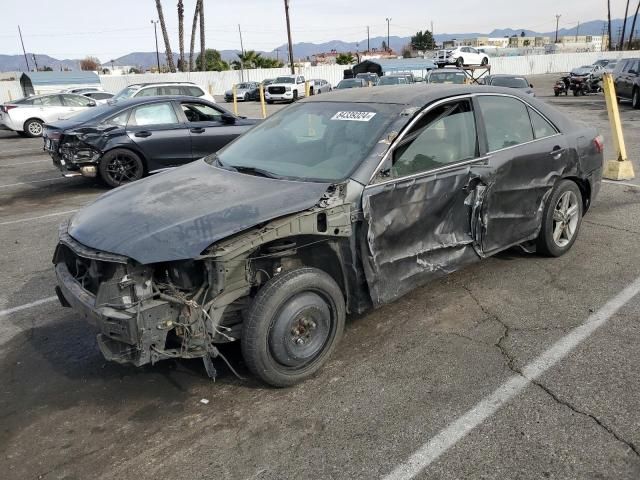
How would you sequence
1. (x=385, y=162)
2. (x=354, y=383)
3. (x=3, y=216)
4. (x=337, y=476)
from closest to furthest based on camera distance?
1. (x=337, y=476)
2. (x=354, y=383)
3. (x=385, y=162)
4. (x=3, y=216)

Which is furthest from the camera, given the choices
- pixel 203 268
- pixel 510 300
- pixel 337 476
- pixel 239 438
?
pixel 510 300

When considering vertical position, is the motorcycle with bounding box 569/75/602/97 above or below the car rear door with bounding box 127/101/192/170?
below

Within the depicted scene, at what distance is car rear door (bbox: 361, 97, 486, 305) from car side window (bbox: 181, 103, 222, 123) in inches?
256

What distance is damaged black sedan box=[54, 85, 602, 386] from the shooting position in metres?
2.94

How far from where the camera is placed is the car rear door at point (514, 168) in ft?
13.9

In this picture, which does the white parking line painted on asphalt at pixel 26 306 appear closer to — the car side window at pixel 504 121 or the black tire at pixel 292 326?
the black tire at pixel 292 326

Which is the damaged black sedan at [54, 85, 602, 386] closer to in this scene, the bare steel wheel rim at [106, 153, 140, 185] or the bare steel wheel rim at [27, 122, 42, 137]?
the bare steel wheel rim at [106, 153, 140, 185]

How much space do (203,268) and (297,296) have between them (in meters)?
0.56

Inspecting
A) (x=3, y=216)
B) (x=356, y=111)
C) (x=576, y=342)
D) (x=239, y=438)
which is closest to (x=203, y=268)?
(x=239, y=438)

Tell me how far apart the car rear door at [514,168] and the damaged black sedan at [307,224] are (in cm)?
2

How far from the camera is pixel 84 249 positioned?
3131 millimetres

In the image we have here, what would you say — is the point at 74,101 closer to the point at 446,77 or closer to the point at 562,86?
the point at 446,77

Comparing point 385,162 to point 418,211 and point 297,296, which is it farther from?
point 297,296

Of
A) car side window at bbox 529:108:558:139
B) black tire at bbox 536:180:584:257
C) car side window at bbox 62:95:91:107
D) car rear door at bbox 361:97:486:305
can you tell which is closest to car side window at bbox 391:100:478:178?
car rear door at bbox 361:97:486:305
